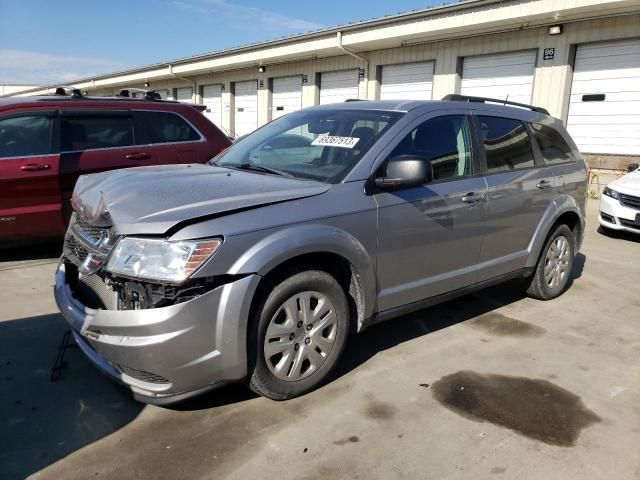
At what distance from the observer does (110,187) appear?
3.16m

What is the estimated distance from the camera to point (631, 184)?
26.8 feet

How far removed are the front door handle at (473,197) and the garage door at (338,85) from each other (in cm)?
1285

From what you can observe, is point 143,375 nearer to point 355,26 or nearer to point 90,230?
point 90,230

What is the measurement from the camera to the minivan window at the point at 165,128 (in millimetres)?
6305

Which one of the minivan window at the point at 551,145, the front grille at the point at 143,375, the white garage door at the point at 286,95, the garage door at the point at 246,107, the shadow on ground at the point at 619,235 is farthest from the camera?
the garage door at the point at 246,107

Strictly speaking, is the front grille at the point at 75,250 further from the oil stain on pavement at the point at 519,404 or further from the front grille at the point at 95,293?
the oil stain on pavement at the point at 519,404

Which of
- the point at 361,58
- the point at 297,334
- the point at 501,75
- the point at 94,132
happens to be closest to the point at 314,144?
the point at 297,334

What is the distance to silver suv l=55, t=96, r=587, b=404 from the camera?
2.60 m

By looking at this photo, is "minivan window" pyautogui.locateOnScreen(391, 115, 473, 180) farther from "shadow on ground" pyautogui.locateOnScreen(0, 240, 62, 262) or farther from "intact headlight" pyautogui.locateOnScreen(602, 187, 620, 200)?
"intact headlight" pyautogui.locateOnScreen(602, 187, 620, 200)

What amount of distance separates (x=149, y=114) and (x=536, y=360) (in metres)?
5.03

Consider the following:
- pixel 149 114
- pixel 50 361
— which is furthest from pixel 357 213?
pixel 149 114

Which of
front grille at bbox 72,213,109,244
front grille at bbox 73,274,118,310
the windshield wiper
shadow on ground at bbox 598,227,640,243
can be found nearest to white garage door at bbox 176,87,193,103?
shadow on ground at bbox 598,227,640,243

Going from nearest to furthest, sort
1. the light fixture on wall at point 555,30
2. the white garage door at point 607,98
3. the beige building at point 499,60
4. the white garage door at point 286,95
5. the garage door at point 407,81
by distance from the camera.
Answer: the white garage door at point 607,98, the beige building at point 499,60, the light fixture on wall at point 555,30, the garage door at point 407,81, the white garage door at point 286,95

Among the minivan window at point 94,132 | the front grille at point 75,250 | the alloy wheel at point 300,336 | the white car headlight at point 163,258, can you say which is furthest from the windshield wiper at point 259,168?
the minivan window at point 94,132
